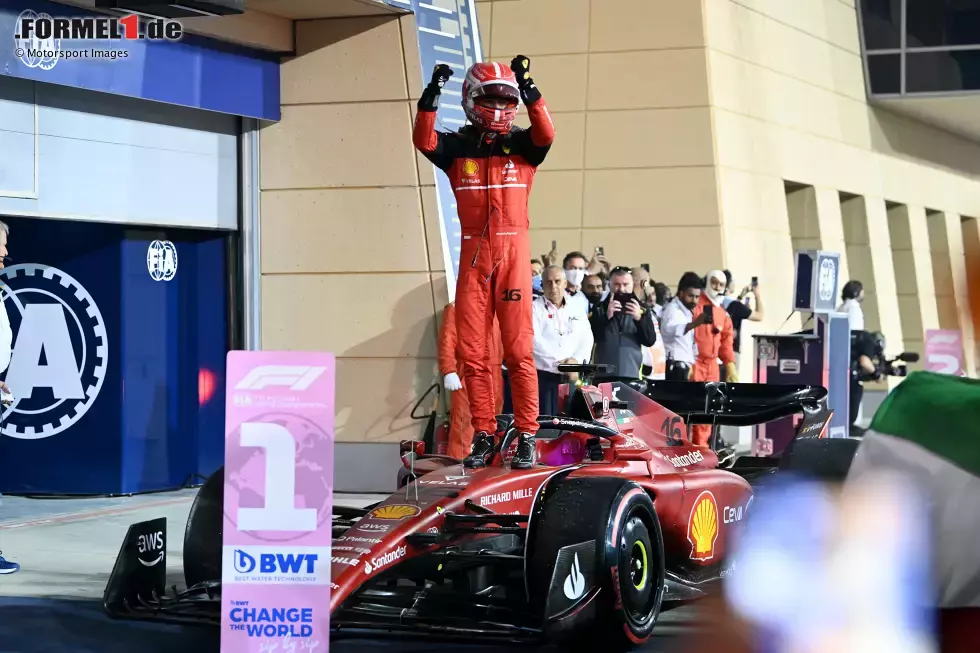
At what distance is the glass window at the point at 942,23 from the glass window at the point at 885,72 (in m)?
0.40

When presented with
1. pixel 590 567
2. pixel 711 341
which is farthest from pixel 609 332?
pixel 590 567

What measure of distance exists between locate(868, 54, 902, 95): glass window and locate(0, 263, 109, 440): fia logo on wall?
702 inches

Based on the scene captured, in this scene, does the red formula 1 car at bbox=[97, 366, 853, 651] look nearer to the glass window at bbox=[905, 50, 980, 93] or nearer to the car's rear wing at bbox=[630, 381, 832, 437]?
the car's rear wing at bbox=[630, 381, 832, 437]

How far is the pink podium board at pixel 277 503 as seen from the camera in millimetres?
4828

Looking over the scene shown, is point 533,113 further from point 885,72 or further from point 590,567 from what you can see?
point 885,72

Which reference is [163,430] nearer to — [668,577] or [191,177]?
[191,177]

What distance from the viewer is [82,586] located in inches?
288

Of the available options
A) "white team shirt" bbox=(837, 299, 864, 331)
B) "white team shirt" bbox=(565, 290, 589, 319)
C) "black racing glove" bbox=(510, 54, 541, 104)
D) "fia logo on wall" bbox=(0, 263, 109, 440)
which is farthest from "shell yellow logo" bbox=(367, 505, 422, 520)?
"white team shirt" bbox=(837, 299, 864, 331)

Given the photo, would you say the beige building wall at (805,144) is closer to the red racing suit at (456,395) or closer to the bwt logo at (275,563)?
the red racing suit at (456,395)

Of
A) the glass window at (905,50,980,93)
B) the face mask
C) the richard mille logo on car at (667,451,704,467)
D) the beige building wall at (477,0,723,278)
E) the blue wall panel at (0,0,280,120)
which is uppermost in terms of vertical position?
the glass window at (905,50,980,93)

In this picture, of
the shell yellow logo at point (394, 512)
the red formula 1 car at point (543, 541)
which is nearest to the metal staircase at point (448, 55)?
the red formula 1 car at point (543, 541)

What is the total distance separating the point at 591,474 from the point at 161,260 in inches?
241

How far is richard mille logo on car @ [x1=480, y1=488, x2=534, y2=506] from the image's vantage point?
6223mm

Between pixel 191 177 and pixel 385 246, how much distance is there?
1674 millimetres
